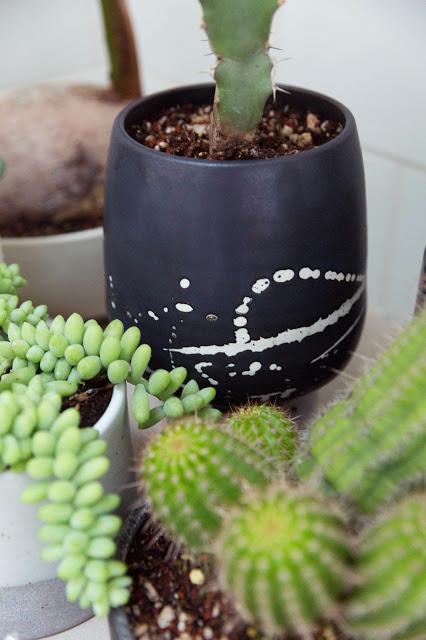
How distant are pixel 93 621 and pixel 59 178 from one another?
0.46 m

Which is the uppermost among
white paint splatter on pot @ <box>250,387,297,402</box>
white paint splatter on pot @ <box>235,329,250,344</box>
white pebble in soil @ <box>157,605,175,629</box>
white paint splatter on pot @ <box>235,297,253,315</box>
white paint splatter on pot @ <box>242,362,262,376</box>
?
white paint splatter on pot @ <box>235,297,253,315</box>

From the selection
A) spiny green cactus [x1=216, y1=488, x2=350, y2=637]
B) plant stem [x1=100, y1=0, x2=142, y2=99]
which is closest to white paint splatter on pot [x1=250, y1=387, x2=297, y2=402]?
spiny green cactus [x1=216, y1=488, x2=350, y2=637]

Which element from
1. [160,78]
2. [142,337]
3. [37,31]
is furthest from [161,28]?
[142,337]

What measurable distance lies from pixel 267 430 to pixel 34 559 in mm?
155

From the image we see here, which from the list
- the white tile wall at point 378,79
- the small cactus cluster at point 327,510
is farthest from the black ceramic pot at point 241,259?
the white tile wall at point 378,79

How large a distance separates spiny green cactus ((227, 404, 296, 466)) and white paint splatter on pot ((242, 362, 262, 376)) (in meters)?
0.05

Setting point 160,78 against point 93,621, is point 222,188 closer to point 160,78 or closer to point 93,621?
point 93,621

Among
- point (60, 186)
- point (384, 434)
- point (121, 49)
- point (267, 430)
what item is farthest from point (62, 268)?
point (384, 434)

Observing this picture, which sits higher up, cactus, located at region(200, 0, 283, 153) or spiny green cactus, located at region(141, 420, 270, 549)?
cactus, located at region(200, 0, 283, 153)

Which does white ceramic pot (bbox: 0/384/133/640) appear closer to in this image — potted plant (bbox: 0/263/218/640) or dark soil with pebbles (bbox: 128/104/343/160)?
potted plant (bbox: 0/263/218/640)

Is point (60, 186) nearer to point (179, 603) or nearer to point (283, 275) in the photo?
point (283, 275)

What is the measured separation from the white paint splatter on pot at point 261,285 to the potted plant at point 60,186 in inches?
11.8

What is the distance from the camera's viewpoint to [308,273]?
506 millimetres

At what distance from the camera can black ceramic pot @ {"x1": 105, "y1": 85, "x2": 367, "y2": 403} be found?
1.57 ft
